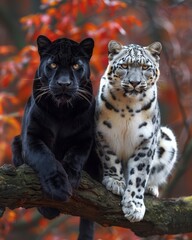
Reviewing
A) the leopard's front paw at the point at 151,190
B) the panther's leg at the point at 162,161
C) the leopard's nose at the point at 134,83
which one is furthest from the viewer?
the panther's leg at the point at 162,161

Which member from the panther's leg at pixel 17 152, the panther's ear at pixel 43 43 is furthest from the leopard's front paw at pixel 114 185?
the panther's ear at pixel 43 43

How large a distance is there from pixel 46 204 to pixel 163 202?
128 centimetres

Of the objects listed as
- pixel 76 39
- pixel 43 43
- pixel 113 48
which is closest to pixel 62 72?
pixel 43 43

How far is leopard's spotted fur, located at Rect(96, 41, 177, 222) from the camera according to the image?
5.70 m

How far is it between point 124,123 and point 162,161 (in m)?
0.89

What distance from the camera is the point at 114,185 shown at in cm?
577

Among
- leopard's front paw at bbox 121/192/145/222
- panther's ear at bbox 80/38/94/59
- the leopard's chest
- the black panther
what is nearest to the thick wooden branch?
leopard's front paw at bbox 121/192/145/222

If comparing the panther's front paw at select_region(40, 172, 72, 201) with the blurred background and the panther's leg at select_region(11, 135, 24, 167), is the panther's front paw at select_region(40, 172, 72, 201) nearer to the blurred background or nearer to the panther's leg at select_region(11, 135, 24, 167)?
the panther's leg at select_region(11, 135, 24, 167)

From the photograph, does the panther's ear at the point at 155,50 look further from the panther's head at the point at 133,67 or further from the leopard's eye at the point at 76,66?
the leopard's eye at the point at 76,66

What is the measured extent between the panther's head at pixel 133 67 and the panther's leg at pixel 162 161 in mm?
1001

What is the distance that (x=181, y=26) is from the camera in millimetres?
12266

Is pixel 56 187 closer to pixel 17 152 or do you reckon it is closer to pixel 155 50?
pixel 17 152

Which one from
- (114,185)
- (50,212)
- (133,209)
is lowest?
(50,212)

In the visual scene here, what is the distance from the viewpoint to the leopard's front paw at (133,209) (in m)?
5.64
